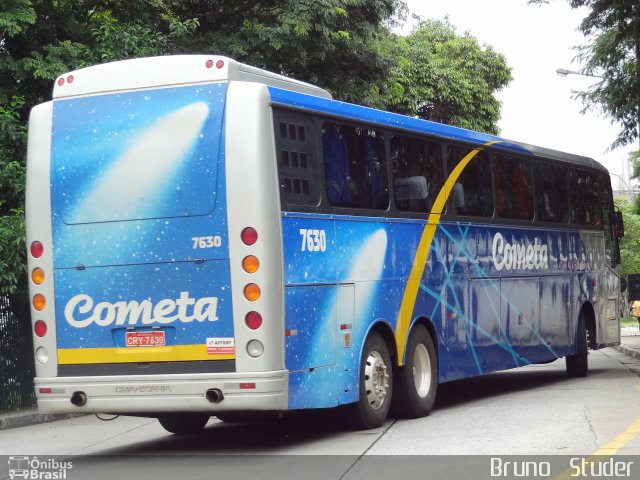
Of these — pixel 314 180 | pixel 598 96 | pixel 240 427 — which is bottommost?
pixel 240 427

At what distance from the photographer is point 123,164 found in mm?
10445

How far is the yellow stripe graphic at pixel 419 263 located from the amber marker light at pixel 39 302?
390 centimetres

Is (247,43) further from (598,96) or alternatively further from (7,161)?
(598,96)

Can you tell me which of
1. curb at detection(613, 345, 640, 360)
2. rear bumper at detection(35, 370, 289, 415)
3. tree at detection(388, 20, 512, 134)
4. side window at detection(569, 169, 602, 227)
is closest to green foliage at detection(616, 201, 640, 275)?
tree at detection(388, 20, 512, 134)

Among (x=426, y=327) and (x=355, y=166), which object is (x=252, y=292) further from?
(x=426, y=327)

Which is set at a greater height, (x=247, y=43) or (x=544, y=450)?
(x=247, y=43)

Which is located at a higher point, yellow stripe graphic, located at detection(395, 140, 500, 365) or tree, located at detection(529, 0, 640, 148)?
tree, located at detection(529, 0, 640, 148)

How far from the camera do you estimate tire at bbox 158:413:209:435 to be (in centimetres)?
1243

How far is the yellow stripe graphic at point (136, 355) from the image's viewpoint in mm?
9977

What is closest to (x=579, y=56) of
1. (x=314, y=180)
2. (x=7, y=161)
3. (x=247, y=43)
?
(x=247, y=43)

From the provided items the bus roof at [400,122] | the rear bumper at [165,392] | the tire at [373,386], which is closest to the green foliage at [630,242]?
the bus roof at [400,122]

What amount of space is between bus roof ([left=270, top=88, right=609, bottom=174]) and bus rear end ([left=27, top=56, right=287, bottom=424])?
73cm

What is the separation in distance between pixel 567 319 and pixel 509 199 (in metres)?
3.12

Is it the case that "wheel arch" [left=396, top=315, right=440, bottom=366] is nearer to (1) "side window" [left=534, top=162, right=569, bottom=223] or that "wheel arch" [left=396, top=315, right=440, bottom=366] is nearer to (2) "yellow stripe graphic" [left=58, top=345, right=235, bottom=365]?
(2) "yellow stripe graphic" [left=58, top=345, right=235, bottom=365]
